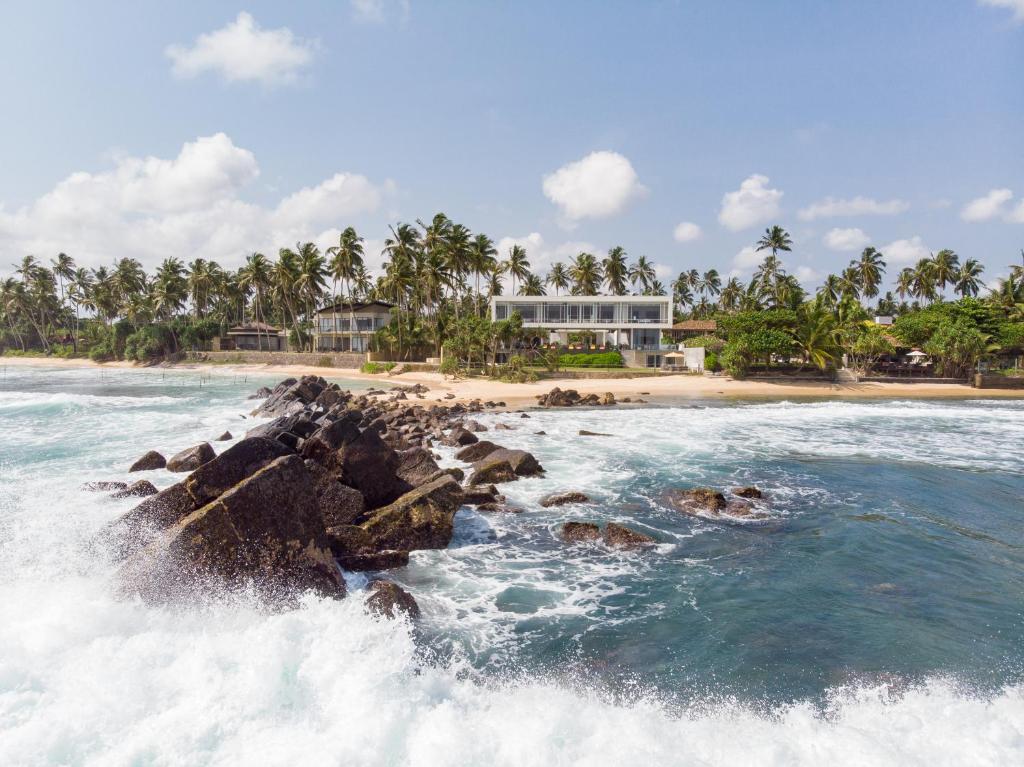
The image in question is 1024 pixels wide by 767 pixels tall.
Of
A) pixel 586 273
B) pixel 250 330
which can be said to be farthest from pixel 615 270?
pixel 250 330

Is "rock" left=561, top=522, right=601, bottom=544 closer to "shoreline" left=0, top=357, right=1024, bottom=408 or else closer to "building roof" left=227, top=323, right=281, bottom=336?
"shoreline" left=0, top=357, right=1024, bottom=408

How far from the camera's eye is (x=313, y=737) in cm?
633

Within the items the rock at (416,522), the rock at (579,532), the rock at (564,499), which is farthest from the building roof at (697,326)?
the rock at (416,522)

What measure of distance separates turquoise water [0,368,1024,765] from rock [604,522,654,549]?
35 cm

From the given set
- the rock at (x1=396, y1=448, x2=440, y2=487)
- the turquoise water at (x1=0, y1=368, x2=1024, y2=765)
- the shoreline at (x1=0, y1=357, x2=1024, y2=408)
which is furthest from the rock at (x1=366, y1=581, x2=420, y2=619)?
the shoreline at (x1=0, y1=357, x2=1024, y2=408)

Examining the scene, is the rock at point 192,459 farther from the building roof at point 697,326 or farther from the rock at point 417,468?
the building roof at point 697,326

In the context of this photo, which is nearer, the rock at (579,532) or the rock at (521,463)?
the rock at (579,532)

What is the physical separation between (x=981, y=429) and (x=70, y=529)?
38798mm

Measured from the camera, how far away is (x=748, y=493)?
1658cm

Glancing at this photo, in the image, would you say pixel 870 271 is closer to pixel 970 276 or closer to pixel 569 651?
pixel 970 276

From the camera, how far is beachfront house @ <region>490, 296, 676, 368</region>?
73125 millimetres

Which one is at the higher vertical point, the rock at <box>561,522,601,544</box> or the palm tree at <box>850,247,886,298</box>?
the palm tree at <box>850,247,886,298</box>

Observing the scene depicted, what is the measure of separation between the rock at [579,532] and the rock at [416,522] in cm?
260

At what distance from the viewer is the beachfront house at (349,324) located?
3191 inches
